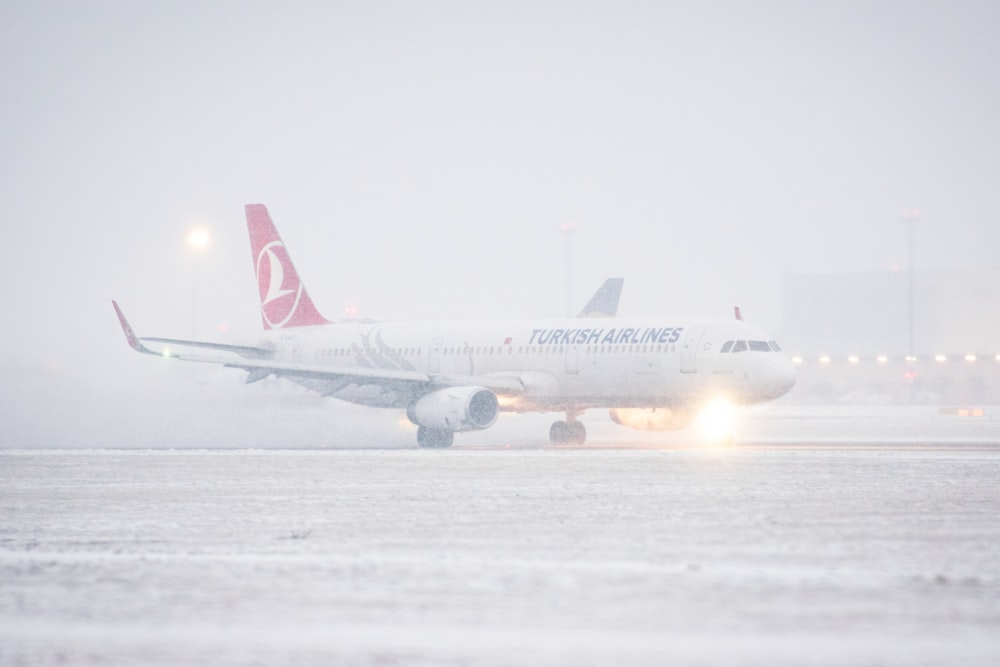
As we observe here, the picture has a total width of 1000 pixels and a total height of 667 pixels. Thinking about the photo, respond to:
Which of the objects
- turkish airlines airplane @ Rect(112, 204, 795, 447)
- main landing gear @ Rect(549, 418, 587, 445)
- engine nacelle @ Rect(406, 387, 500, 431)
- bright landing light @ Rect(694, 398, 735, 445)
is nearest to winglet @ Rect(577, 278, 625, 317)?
turkish airlines airplane @ Rect(112, 204, 795, 447)

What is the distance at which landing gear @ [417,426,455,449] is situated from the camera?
41188 millimetres

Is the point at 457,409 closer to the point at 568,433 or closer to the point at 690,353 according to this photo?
the point at 568,433

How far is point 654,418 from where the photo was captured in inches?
1661

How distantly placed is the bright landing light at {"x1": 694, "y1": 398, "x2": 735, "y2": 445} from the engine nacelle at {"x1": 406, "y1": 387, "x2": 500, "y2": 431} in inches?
234

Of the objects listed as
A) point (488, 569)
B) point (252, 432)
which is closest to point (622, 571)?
point (488, 569)

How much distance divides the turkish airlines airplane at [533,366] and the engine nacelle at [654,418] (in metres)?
0.04

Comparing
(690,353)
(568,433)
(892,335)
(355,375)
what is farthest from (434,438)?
(892,335)

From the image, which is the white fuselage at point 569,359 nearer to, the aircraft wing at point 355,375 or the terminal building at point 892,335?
the aircraft wing at point 355,375

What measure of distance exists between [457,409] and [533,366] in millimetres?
3628

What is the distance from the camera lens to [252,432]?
49688 mm

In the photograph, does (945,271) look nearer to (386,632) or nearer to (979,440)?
(979,440)

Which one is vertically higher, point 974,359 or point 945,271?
point 945,271

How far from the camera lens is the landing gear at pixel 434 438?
41188mm

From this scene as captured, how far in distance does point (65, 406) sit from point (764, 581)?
→ 47335mm
